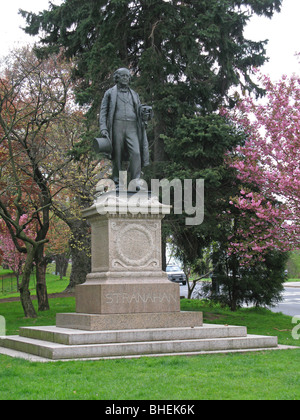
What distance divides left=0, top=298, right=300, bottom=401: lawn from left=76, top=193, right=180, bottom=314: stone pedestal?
1.76 metres

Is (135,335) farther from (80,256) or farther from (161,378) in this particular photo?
(80,256)

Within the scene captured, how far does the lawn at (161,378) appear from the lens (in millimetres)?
6312

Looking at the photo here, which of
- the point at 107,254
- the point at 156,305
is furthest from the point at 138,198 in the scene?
the point at 156,305

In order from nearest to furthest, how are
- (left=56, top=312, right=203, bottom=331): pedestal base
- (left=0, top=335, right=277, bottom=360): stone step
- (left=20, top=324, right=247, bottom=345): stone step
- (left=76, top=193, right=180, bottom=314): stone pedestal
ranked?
(left=0, top=335, right=277, bottom=360): stone step
(left=20, top=324, right=247, bottom=345): stone step
(left=56, top=312, right=203, bottom=331): pedestal base
(left=76, top=193, right=180, bottom=314): stone pedestal

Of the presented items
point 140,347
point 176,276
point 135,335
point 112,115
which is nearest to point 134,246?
point 135,335

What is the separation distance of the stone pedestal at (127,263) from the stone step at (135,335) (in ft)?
2.40

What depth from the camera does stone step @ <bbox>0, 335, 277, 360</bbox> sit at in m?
8.91

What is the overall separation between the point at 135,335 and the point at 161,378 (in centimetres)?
251

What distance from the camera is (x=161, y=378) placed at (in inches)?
281

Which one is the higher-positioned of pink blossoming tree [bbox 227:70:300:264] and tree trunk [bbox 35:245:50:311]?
pink blossoming tree [bbox 227:70:300:264]

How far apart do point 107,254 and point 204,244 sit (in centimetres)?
920

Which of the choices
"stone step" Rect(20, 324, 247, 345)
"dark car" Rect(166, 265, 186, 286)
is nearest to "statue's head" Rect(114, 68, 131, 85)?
"stone step" Rect(20, 324, 247, 345)

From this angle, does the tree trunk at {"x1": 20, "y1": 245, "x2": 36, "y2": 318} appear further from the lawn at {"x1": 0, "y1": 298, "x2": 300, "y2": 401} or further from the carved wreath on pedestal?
the lawn at {"x1": 0, "y1": 298, "x2": 300, "y2": 401}
